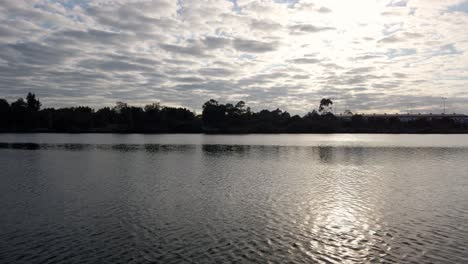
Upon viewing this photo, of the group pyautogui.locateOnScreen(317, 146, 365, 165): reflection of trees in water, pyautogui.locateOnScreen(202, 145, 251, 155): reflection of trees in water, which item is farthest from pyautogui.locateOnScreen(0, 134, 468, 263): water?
pyautogui.locateOnScreen(202, 145, 251, 155): reflection of trees in water

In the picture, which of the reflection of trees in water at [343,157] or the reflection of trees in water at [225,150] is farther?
the reflection of trees in water at [225,150]

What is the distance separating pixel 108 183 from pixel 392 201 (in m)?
22.5

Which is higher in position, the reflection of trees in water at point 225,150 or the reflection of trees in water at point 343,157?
the reflection of trees in water at point 225,150

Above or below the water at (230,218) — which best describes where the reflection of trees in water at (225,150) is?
above

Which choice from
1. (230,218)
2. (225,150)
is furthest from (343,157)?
(230,218)

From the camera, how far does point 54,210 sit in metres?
21.9

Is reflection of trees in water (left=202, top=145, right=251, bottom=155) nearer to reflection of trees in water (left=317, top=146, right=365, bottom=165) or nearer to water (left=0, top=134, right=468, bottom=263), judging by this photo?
reflection of trees in water (left=317, top=146, right=365, bottom=165)

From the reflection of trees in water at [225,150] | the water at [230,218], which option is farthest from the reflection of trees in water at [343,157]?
the water at [230,218]

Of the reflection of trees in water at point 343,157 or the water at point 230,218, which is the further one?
the reflection of trees in water at point 343,157

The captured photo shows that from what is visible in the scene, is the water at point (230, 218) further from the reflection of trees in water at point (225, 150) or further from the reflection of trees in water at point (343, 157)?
the reflection of trees in water at point (225, 150)

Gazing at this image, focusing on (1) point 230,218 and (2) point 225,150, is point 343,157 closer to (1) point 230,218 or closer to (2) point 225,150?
(2) point 225,150

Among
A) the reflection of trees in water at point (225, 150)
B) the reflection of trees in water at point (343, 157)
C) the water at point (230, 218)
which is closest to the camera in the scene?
the water at point (230, 218)

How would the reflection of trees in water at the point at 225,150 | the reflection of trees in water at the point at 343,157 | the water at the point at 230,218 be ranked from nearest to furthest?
the water at the point at 230,218 < the reflection of trees in water at the point at 343,157 < the reflection of trees in water at the point at 225,150

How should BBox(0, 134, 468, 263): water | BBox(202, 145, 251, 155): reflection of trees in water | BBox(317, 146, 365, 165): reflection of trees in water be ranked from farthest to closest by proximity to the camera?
BBox(202, 145, 251, 155): reflection of trees in water < BBox(317, 146, 365, 165): reflection of trees in water < BBox(0, 134, 468, 263): water
